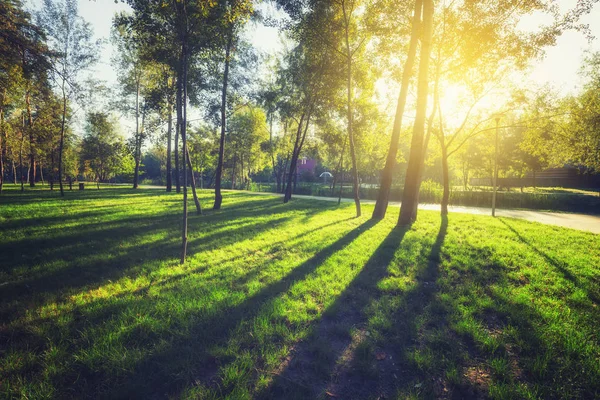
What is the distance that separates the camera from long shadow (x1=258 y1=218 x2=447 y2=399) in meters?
2.40

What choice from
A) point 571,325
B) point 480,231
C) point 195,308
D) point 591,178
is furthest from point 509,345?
point 591,178

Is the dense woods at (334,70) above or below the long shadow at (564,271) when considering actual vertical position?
above

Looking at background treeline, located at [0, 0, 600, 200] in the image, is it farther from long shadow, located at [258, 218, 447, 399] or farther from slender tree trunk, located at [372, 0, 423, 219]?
long shadow, located at [258, 218, 447, 399]

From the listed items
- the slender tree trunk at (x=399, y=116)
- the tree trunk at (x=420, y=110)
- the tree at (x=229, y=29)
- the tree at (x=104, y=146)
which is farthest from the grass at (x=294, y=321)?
the tree at (x=229, y=29)

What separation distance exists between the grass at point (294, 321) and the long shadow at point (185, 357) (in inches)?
0.6

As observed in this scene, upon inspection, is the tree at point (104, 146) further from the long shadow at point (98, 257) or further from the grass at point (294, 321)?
the grass at point (294, 321)

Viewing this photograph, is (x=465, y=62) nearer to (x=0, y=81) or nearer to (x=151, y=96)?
(x=151, y=96)

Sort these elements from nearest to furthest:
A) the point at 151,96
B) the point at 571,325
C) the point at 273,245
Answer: the point at 571,325
the point at 273,245
the point at 151,96

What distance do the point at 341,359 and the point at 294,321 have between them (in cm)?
87

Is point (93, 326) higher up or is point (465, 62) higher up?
point (465, 62)

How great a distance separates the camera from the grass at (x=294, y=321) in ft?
8.03

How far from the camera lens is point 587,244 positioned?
25.9 feet

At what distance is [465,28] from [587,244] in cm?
1105

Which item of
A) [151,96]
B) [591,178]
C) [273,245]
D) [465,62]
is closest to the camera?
[273,245]
